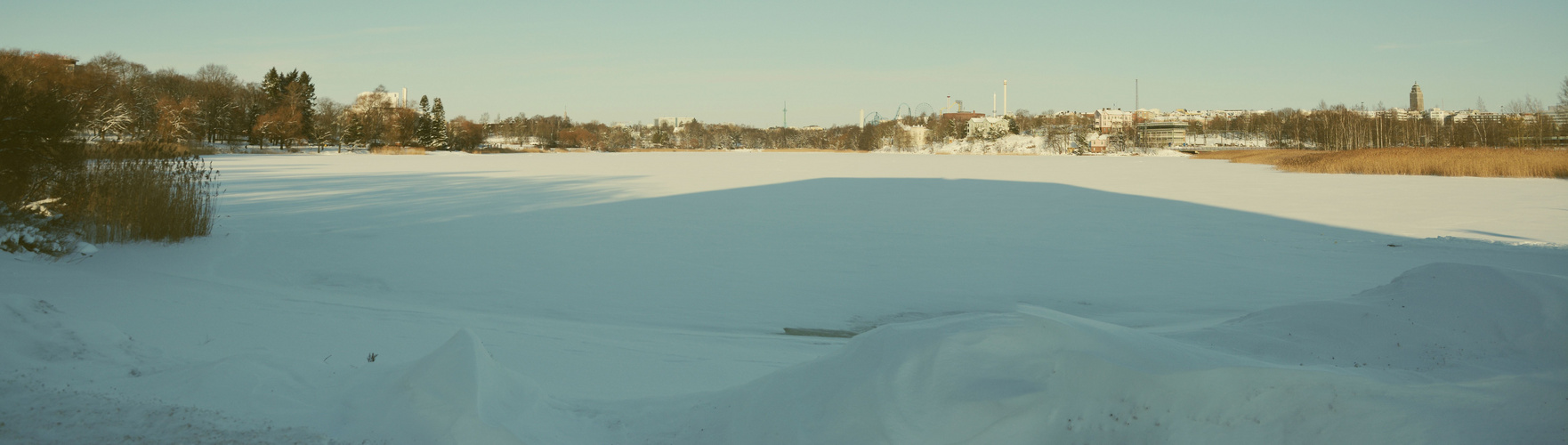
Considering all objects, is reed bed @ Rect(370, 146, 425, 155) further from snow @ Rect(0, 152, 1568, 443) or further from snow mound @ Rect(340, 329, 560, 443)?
snow mound @ Rect(340, 329, 560, 443)

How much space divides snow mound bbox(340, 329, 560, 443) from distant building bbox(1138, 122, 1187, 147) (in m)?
98.6

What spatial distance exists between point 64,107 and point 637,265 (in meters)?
5.85

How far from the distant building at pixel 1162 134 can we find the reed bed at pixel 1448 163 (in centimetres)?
6138

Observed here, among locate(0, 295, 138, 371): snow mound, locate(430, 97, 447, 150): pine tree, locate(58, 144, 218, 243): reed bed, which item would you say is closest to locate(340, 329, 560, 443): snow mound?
locate(0, 295, 138, 371): snow mound

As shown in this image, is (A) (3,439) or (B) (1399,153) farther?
(B) (1399,153)

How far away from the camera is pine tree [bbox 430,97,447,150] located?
7731 cm

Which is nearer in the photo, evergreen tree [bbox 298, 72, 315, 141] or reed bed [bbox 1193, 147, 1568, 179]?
reed bed [bbox 1193, 147, 1568, 179]

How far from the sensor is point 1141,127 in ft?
344

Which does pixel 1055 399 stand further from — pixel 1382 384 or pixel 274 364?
pixel 274 364

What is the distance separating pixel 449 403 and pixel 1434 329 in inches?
171

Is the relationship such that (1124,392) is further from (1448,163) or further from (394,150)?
(394,150)

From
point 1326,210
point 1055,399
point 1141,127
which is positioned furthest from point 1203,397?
point 1141,127

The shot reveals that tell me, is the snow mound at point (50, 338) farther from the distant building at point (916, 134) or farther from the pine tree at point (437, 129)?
the distant building at point (916, 134)

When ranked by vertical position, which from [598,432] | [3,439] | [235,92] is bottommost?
[598,432]
